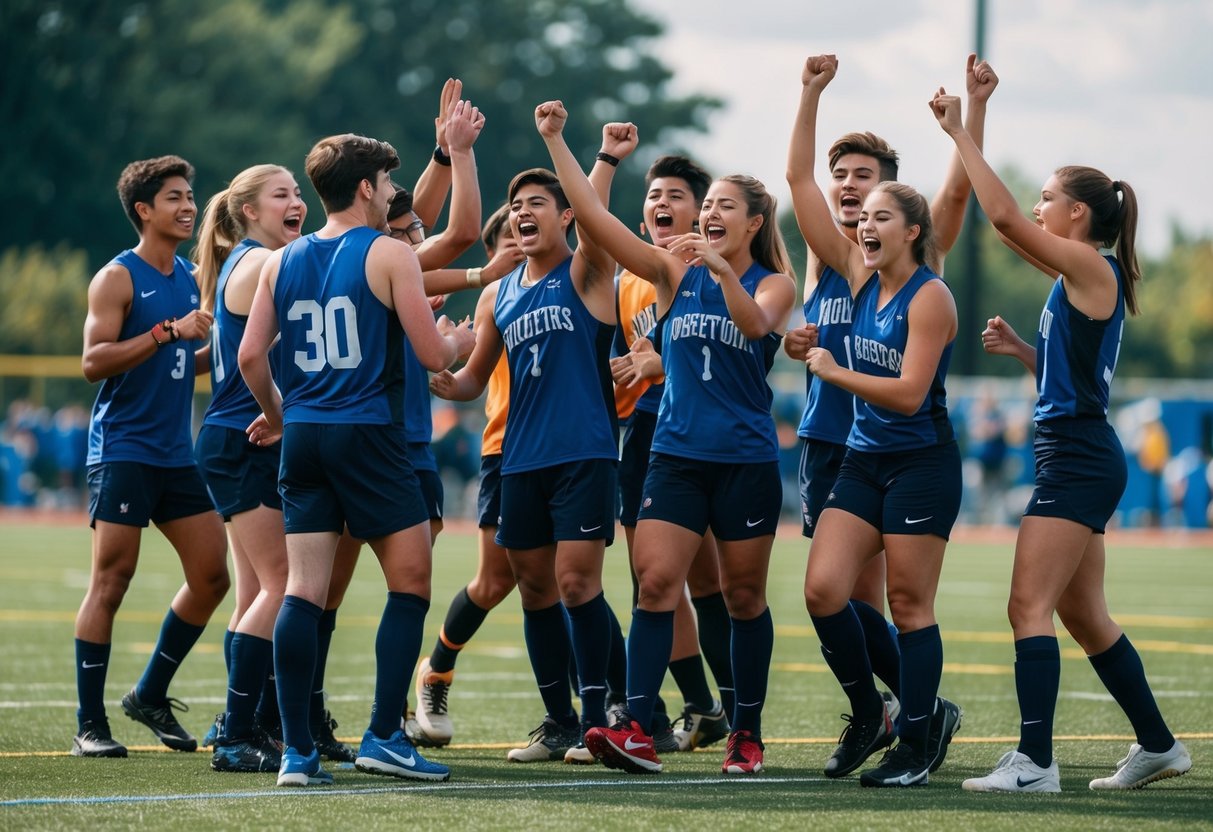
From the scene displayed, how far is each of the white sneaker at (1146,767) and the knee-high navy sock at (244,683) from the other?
301cm

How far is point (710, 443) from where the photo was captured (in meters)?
6.59

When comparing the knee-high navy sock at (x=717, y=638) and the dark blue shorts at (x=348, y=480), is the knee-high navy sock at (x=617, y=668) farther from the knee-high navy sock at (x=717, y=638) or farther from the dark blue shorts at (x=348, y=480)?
the dark blue shorts at (x=348, y=480)

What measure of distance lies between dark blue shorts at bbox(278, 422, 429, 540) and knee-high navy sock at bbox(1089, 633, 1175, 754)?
2504 millimetres

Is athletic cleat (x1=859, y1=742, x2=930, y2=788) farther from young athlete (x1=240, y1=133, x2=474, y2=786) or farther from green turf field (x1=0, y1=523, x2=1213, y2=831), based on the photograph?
young athlete (x1=240, y1=133, x2=474, y2=786)

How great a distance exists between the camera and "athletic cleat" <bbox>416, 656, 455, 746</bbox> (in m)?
7.66

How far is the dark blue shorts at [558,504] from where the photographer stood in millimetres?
6746

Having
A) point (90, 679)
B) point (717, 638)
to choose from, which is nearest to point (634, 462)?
point (717, 638)

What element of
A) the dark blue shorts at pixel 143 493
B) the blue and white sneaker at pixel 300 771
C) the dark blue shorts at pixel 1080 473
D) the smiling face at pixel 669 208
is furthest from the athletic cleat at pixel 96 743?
the dark blue shorts at pixel 1080 473

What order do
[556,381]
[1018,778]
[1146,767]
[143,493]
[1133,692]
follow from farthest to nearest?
[143,493] → [556,381] → [1133,692] → [1146,767] → [1018,778]

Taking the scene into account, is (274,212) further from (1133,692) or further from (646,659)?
(1133,692)

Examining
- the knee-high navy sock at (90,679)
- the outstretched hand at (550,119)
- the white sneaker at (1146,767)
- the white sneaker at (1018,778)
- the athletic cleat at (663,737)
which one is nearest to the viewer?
the white sneaker at (1018,778)

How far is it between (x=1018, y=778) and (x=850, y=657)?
2.56 feet

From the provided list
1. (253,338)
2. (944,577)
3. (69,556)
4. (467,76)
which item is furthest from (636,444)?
(467,76)

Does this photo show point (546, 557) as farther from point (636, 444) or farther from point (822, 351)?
point (822, 351)
